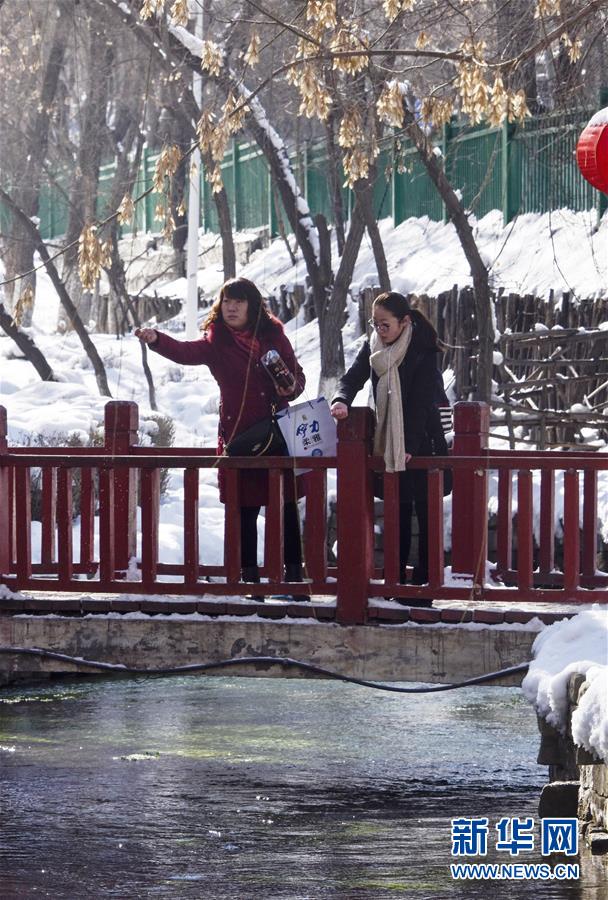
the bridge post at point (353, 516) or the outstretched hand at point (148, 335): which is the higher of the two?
the outstretched hand at point (148, 335)

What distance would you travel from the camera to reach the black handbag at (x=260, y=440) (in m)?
8.68

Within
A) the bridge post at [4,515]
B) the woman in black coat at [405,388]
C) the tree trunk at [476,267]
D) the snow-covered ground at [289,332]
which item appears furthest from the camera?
the snow-covered ground at [289,332]

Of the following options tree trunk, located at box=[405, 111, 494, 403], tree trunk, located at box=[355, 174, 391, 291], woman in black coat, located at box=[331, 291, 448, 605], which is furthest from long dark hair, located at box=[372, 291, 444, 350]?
tree trunk, located at box=[355, 174, 391, 291]

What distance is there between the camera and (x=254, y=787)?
29.6 feet

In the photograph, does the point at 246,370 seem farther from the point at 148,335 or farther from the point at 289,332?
the point at 289,332

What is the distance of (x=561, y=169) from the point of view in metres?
21.2

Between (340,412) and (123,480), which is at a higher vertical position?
(340,412)

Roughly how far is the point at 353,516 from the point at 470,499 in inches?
38.6

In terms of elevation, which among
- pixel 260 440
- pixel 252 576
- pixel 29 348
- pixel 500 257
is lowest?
pixel 252 576

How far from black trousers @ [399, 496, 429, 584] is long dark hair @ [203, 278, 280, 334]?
3.95 ft

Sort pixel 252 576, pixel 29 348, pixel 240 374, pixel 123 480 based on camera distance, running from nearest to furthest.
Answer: pixel 252 576 → pixel 240 374 → pixel 123 480 → pixel 29 348

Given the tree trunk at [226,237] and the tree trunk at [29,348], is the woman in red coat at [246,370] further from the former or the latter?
the tree trunk at [29,348]
